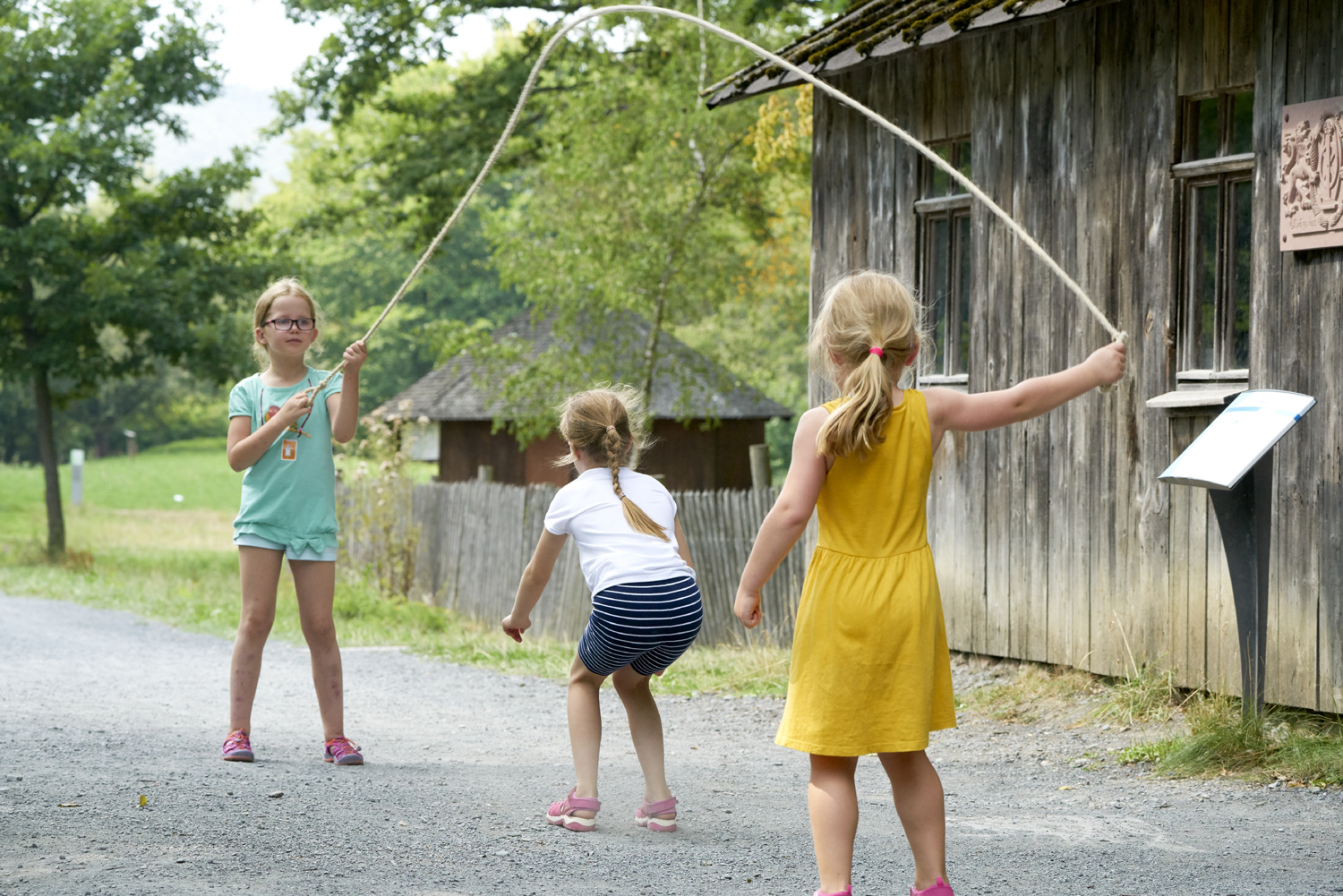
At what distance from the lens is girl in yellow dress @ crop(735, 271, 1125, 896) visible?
3.30m

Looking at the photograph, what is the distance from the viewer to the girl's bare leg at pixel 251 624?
539 centimetres

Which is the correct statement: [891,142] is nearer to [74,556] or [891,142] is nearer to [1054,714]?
[1054,714]

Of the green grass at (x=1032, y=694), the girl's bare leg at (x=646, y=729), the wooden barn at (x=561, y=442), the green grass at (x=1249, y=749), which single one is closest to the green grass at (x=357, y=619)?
the green grass at (x=1032, y=694)

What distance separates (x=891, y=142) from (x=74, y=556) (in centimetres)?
1480

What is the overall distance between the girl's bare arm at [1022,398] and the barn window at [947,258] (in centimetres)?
482

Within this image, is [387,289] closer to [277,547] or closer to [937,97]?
[937,97]

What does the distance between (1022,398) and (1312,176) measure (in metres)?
3.45

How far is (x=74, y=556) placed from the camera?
743 inches

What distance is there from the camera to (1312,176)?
595 cm

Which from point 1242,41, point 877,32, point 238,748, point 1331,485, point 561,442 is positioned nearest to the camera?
point 238,748

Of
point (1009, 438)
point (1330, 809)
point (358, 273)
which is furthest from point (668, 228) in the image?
point (358, 273)

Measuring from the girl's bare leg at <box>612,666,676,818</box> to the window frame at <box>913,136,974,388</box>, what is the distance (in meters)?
4.30

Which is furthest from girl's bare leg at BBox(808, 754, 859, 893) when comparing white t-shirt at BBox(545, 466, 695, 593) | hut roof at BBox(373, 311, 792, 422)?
hut roof at BBox(373, 311, 792, 422)

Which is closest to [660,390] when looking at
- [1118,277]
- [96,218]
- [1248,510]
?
[96,218]
